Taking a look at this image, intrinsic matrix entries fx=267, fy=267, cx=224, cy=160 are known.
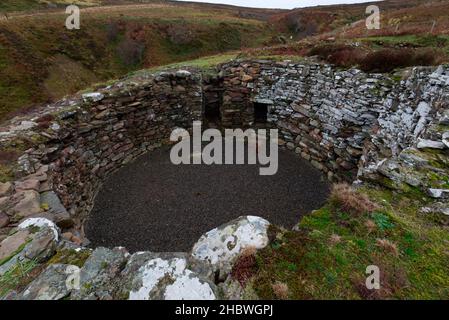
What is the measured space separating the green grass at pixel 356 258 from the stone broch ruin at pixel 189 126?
1.69 ft

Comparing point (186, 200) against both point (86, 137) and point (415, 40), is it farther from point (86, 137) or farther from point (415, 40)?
point (415, 40)

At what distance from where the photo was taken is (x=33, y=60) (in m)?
23.5

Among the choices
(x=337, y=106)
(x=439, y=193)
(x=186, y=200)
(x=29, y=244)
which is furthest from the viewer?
(x=337, y=106)

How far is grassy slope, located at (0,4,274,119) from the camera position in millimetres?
21734

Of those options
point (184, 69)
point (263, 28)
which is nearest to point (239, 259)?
point (184, 69)

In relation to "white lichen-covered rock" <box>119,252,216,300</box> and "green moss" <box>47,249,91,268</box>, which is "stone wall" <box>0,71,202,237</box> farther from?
"white lichen-covered rock" <box>119,252,216,300</box>

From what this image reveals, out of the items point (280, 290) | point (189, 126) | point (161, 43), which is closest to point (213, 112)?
point (189, 126)

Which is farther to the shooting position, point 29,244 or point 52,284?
point 29,244

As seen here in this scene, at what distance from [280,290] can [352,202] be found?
262cm

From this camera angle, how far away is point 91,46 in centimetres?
2902

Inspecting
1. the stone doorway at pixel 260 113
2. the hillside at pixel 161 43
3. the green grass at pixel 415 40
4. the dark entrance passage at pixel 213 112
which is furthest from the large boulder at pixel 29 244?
the green grass at pixel 415 40

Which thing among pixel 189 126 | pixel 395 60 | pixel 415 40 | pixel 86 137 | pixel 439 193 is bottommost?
pixel 439 193

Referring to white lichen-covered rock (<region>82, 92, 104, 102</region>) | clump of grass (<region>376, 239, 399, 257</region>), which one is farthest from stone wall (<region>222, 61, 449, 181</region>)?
white lichen-covered rock (<region>82, 92, 104, 102</region>)

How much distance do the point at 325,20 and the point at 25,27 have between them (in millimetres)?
38629
